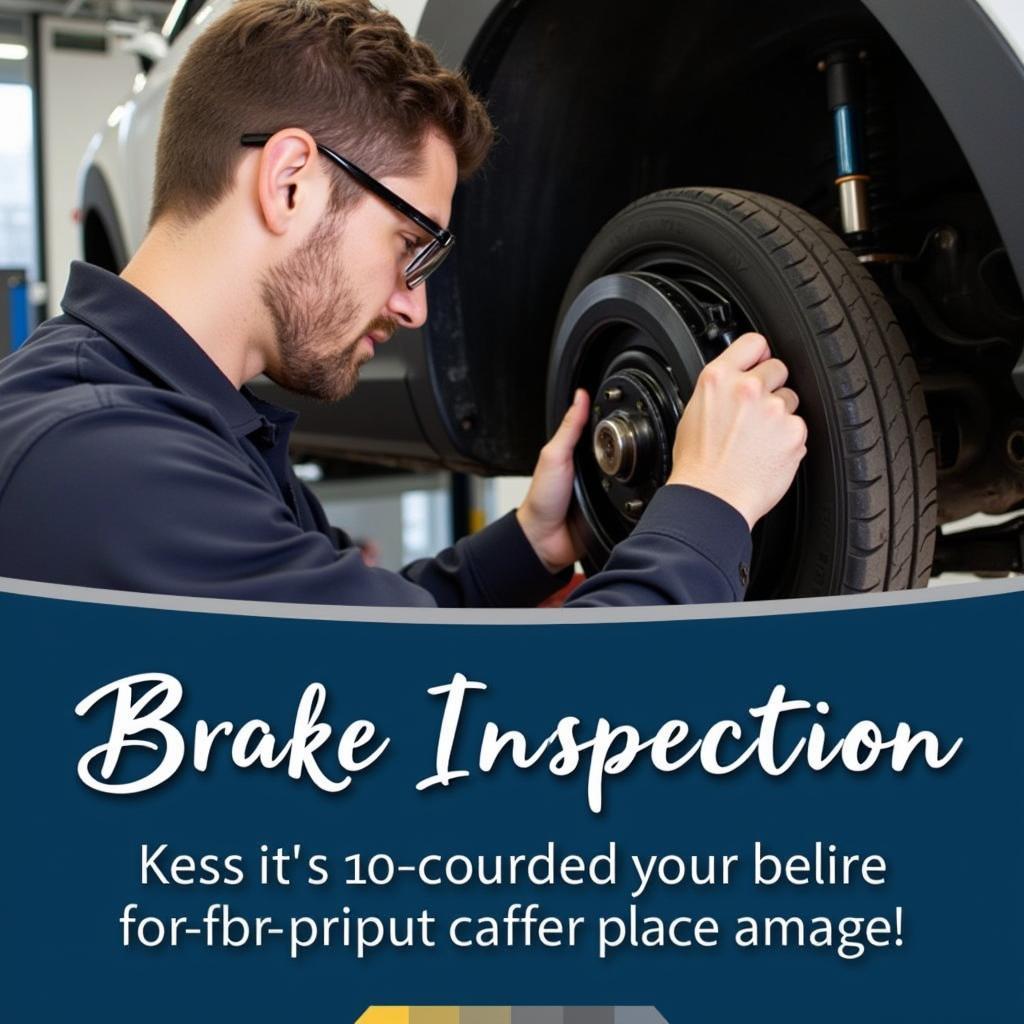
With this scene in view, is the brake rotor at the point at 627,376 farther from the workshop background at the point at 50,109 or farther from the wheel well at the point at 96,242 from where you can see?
the workshop background at the point at 50,109

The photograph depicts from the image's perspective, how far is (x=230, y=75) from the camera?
974mm

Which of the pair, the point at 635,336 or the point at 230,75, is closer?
the point at 230,75

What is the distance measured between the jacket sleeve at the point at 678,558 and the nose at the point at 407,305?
28 centimetres

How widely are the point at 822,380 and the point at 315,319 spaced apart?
1.31 ft

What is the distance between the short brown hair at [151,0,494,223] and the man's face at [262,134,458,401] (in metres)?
0.02

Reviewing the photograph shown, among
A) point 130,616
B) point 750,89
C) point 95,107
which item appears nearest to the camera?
point 130,616

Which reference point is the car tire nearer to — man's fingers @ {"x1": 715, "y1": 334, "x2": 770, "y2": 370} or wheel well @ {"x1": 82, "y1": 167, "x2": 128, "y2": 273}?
man's fingers @ {"x1": 715, "y1": 334, "x2": 770, "y2": 370}

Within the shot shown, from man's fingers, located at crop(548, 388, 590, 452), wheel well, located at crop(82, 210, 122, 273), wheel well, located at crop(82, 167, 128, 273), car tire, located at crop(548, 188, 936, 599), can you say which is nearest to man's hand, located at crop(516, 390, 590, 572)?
man's fingers, located at crop(548, 388, 590, 452)

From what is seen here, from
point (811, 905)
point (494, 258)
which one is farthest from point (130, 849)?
point (494, 258)

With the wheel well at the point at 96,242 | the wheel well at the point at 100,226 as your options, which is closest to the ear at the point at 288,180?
the wheel well at the point at 100,226

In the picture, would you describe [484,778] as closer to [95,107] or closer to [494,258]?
[494,258]

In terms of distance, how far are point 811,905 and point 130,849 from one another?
42 cm

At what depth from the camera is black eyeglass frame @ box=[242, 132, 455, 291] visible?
3.10ft

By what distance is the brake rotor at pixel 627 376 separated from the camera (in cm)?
102
